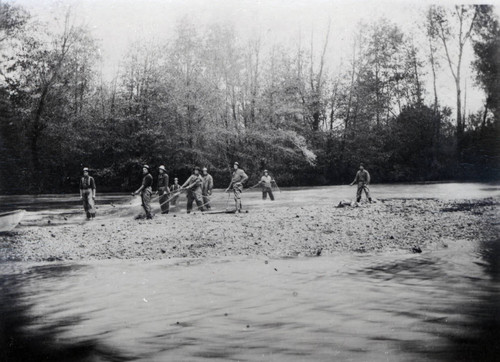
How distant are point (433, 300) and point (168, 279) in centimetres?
421

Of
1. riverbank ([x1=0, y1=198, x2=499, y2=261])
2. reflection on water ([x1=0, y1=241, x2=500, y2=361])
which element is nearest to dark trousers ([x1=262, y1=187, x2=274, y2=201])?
riverbank ([x1=0, y1=198, x2=499, y2=261])

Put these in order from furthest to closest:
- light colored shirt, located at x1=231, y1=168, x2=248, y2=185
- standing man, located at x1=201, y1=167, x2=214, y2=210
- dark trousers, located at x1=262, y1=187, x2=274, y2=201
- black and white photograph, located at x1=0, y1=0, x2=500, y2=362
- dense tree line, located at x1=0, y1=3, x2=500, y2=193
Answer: standing man, located at x1=201, y1=167, x2=214, y2=210, dark trousers, located at x1=262, y1=187, x2=274, y2=201, light colored shirt, located at x1=231, y1=168, x2=248, y2=185, dense tree line, located at x1=0, y1=3, x2=500, y2=193, black and white photograph, located at x1=0, y1=0, x2=500, y2=362

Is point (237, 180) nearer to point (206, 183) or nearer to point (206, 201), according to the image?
point (206, 183)

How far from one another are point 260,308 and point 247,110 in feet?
11.3

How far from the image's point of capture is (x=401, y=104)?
7977 mm

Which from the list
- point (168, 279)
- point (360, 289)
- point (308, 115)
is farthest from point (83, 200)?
point (360, 289)

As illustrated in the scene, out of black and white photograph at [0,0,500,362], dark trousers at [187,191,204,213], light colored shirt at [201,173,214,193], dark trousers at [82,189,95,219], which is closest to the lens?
black and white photograph at [0,0,500,362]

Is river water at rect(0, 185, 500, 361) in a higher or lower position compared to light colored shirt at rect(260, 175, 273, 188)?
lower

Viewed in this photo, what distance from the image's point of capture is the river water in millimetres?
4910

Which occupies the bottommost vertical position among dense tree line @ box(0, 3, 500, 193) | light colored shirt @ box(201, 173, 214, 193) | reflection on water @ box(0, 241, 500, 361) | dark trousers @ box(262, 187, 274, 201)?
reflection on water @ box(0, 241, 500, 361)

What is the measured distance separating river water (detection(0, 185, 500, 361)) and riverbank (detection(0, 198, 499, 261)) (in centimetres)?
38

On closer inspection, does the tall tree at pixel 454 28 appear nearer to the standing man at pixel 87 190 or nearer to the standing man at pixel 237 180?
the standing man at pixel 237 180

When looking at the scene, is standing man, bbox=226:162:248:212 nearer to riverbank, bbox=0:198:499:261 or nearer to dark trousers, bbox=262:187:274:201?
dark trousers, bbox=262:187:274:201

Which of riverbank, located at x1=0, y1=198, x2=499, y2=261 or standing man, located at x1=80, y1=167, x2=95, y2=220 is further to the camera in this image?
riverbank, located at x1=0, y1=198, x2=499, y2=261
